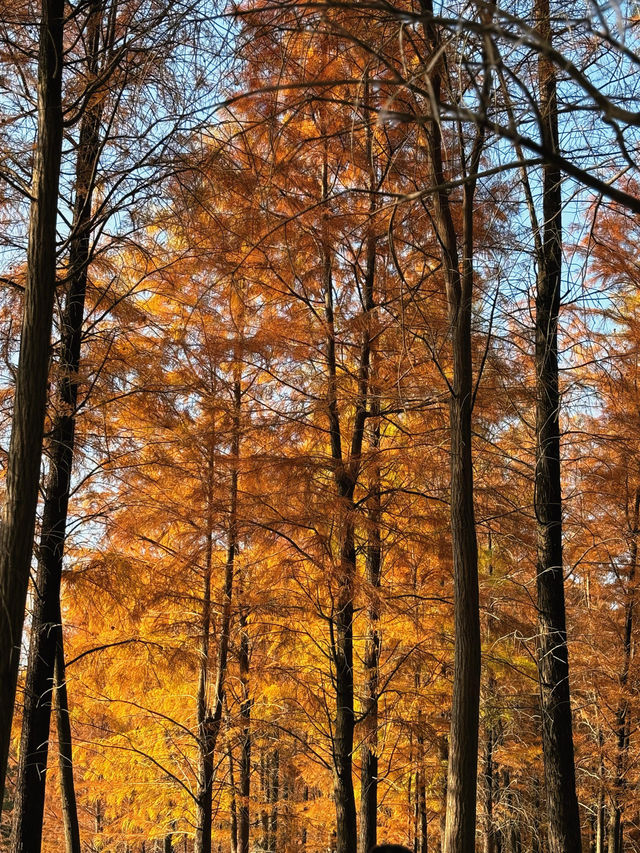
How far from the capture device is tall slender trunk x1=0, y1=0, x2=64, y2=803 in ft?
10.7

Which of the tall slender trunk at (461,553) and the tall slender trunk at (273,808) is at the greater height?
the tall slender trunk at (461,553)

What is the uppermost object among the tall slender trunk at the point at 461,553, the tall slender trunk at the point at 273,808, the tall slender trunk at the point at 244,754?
the tall slender trunk at the point at 461,553

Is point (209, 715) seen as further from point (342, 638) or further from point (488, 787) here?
point (488, 787)

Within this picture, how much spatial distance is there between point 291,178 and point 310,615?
4344 mm

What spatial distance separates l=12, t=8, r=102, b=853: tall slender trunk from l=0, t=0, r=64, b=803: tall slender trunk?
1943mm

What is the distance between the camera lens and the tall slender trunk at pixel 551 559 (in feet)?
20.2

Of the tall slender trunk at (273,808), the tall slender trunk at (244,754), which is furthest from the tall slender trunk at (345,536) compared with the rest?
the tall slender trunk at (273,808)

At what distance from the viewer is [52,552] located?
6488mm

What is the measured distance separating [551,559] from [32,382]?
485 centimetres

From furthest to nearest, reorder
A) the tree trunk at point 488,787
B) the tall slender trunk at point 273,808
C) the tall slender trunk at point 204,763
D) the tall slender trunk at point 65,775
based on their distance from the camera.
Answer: the tall slender trunk at point 273,808, the tree trunk at point 488,787, the tall slender trunk at point 204,763, the tall slender trunk at point 65,775

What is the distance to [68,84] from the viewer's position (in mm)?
5316

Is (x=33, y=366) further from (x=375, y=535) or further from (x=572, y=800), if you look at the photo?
(x=572, y=800)

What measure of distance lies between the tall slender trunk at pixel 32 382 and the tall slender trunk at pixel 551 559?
11.8 ft

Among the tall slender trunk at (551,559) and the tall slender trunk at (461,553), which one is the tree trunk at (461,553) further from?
the tall slender trunk at (551,559)
